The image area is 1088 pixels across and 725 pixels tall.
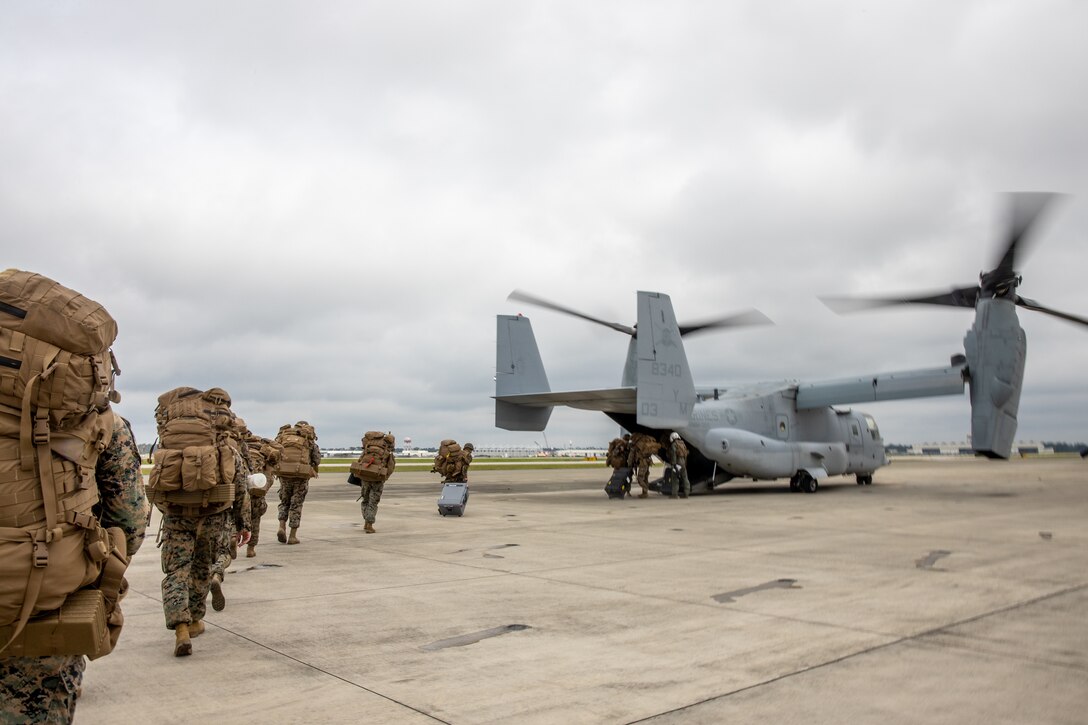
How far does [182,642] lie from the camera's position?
518 centimetres

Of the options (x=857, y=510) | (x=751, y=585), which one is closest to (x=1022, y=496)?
(x=857, y=510)

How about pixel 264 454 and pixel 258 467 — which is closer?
pixel 258 467

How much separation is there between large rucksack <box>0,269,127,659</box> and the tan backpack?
353 inches

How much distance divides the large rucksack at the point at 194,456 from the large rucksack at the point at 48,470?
8.81ft

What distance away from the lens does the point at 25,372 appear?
2617 millimetres

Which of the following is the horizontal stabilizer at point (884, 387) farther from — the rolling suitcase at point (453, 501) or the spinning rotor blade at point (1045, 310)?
the rolling suitcase at point (453, 501)

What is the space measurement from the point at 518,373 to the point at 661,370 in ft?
18.3

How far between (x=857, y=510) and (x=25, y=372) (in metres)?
16.7

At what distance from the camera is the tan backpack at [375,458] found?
11.8 metres

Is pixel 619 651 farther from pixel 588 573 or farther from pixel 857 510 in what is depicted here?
pixel 857 510

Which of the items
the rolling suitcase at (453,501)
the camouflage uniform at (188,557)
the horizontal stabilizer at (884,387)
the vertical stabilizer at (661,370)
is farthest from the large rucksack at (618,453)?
the camouflage uniform at (188,557)

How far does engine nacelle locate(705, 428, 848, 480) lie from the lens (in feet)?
70.8

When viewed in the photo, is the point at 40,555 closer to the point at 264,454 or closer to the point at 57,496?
the point at 57,496

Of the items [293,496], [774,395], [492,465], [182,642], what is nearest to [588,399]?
[774,395]
